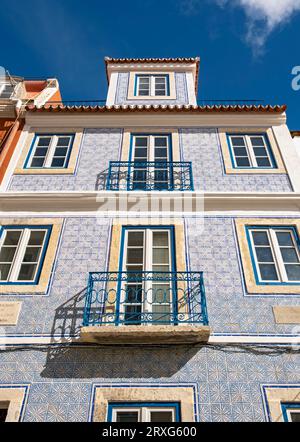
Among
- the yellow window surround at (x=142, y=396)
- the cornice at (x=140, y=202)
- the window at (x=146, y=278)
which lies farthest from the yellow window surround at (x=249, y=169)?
the yellow window surround at (x=142, y=396)

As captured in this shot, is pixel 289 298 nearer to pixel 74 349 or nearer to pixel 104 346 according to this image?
pixel 104 346

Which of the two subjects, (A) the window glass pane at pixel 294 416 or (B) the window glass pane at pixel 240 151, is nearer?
(A) the window glass pane at pixel 294 416

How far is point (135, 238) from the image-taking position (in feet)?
23.3

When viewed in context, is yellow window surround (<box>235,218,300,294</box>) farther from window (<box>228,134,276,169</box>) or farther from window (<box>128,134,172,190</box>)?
window (<box>128,134,172,190</box>)

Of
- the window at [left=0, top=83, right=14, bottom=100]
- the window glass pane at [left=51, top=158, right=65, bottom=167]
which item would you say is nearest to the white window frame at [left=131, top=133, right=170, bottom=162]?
the window glass pane at [left=51, top=158, right=65, bottom=167]

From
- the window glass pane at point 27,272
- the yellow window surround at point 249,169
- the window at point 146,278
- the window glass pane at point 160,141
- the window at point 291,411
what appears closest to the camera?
the window at point 291,411

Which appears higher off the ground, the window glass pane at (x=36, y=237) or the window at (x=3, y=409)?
the window glass pane at (x=36, y=237)

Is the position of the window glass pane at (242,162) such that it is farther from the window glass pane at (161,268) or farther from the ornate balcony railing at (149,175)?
the window glass pane at (161,268)

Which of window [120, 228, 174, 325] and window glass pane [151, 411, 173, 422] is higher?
window [120, 228, 174, 325]

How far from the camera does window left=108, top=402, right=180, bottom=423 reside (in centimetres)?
503

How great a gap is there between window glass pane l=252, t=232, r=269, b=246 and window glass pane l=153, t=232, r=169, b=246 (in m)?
1.68

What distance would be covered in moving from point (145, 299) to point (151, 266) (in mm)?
725

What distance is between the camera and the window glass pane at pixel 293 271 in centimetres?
639

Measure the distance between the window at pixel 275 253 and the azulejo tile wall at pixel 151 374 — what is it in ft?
4.46
